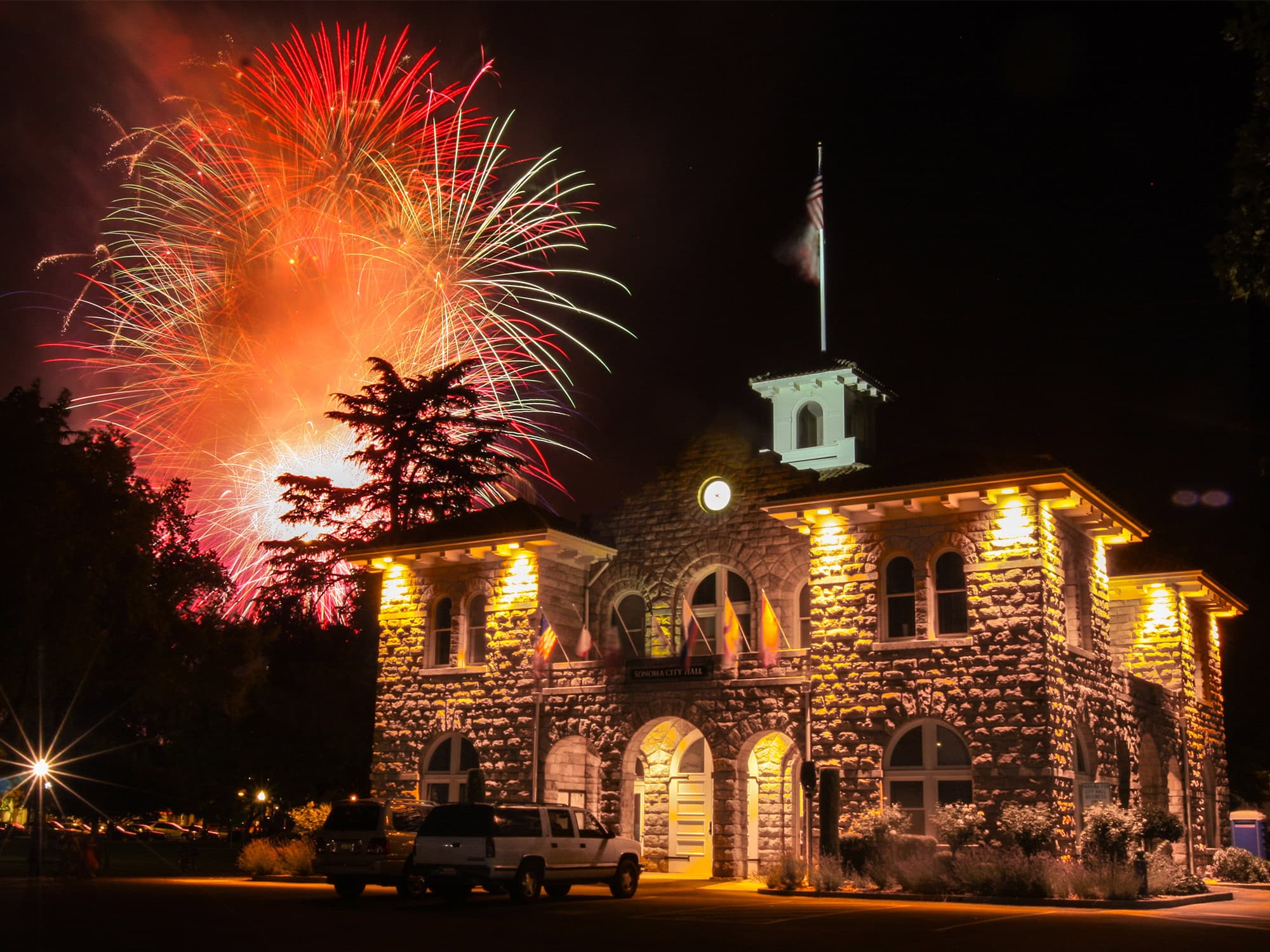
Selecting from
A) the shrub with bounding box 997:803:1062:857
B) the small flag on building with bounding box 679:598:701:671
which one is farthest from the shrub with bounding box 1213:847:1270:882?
the small flag on building with bounding box 679:598:701:671

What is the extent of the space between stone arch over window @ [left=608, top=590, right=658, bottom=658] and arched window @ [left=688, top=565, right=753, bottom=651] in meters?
1.29

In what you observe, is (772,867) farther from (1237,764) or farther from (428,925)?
(1237,764)

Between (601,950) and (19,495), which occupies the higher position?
(19,495)

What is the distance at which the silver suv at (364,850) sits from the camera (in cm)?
2250

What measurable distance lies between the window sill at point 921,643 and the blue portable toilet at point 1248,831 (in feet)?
46.4

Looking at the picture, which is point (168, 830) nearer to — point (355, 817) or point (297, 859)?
point (297, 859)

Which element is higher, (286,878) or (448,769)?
(448,769)

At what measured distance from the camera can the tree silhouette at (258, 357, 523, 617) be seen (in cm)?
4100

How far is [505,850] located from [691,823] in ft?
38.5

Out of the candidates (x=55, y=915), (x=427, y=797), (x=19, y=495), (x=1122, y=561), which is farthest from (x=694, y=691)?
(x=19, y=495)

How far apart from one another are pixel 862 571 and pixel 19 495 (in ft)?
63.0

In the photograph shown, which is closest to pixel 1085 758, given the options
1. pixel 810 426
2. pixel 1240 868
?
pixel 1240 868

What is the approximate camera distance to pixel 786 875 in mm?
23344

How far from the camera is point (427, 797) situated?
104 feet
